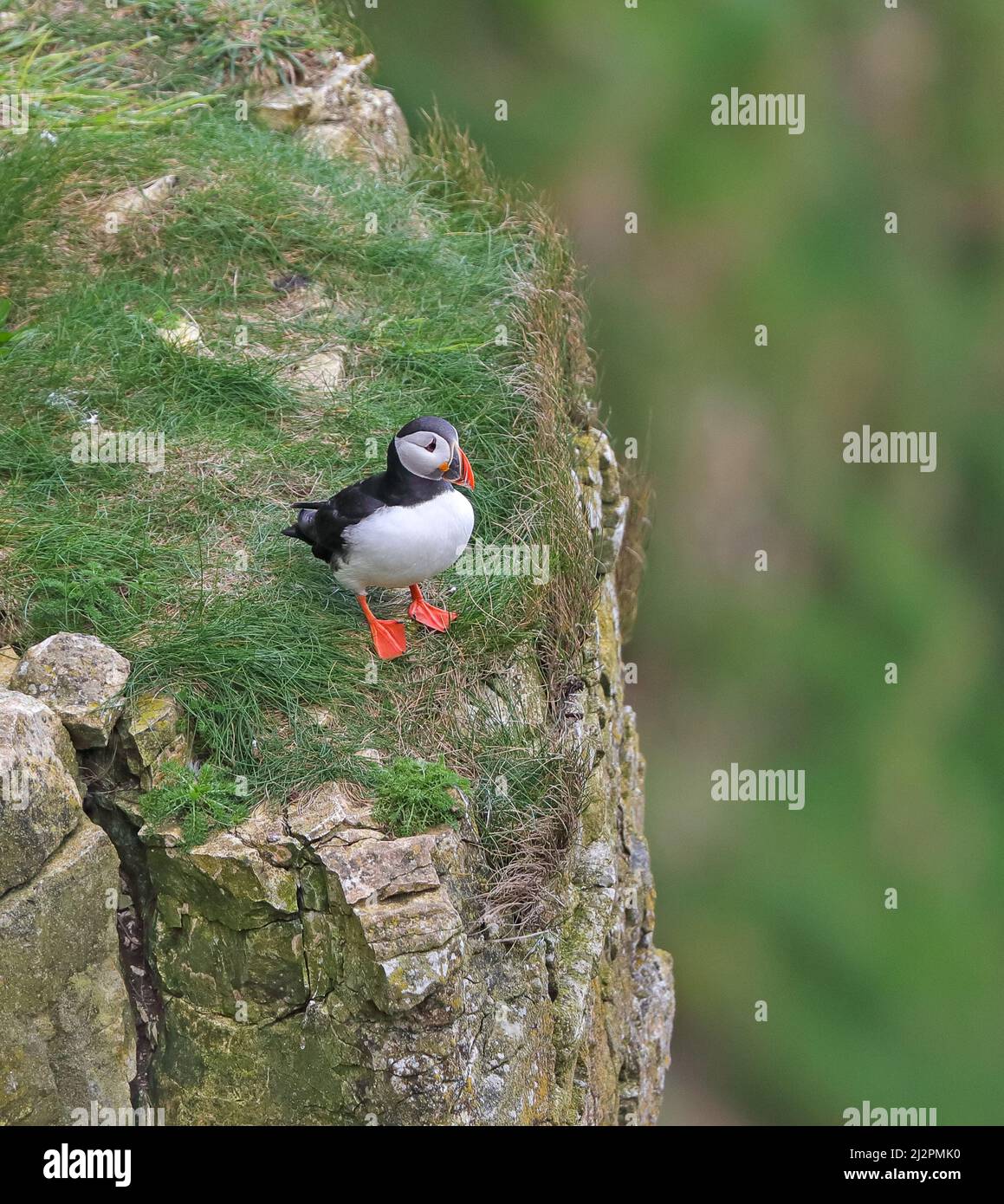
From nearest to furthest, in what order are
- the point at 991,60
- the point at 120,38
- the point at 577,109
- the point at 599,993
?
the point at 599,993, the point at 120,38, the point at 577,109, the point at 991,60

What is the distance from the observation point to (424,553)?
142 inches

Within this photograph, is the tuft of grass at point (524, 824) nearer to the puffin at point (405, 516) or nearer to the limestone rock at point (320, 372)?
the puffin at point (405, 516)

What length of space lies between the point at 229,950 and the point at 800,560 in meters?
11.9

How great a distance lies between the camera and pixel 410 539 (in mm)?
3564

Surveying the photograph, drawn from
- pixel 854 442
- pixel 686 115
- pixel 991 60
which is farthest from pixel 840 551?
pixel 991 60

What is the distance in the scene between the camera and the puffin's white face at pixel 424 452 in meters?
3.54

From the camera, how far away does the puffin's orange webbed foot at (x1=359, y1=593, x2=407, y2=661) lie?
3.83m

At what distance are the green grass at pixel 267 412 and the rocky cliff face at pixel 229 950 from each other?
210 mm

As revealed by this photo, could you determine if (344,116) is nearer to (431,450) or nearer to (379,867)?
(431,450)

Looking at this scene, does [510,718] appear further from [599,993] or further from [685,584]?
[685,584]

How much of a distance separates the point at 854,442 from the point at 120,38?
9373mm
